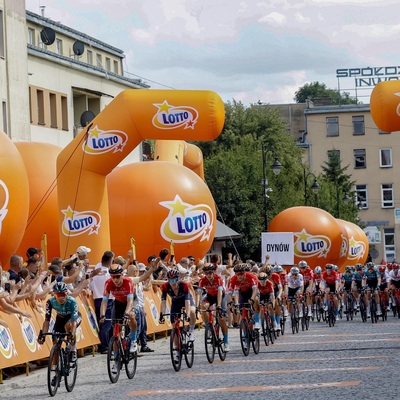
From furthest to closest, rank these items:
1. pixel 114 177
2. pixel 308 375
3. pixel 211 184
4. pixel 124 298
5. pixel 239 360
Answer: pixel 211 184, pixel 114 177, pixel 239 360, pixel 124 298, pixel 308 375

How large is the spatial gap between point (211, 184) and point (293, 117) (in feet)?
153

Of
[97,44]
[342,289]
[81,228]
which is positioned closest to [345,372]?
[81,228]

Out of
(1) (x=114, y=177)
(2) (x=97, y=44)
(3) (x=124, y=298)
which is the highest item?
(2) (x=97, y=44)

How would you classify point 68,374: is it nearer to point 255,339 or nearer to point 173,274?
point 173,274

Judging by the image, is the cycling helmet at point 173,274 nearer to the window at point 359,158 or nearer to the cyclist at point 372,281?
the cyclist at point 372,281

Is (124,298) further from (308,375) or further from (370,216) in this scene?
(370,216)

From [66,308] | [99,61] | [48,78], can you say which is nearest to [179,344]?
[66,308]

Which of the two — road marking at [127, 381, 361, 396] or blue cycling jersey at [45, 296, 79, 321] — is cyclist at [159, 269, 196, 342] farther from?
road marking at [127, 381, 361, 396]

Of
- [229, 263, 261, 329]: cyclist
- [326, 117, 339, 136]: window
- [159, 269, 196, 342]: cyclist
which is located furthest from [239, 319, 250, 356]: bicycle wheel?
[326, 117, 339, 136]: window

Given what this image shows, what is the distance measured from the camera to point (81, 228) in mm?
25266

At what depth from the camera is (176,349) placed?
1858 centimetres

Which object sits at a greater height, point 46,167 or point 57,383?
Result: point 46,167

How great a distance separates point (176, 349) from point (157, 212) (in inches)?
426

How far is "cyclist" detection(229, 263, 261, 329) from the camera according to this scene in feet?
71.3
